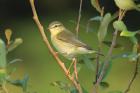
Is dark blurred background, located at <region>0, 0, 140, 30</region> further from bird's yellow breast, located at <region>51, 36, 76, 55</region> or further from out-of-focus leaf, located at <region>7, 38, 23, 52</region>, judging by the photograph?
out-of-focus leaf, located at <region>7, 38, 23, 52</region>

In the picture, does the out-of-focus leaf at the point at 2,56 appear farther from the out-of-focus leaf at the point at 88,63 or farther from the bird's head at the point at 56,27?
the bird's head at the point at 56,27

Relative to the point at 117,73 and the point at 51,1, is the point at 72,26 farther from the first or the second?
the point at 51,1

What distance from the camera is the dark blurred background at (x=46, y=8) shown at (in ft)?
23.9

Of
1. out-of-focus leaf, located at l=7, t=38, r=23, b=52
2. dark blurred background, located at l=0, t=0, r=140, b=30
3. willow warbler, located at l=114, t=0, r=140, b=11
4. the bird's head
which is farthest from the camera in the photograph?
dark blurred background, located at l=0, t=0, r=140, b=30

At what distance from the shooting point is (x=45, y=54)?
6.38m

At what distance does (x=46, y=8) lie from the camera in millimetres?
7859

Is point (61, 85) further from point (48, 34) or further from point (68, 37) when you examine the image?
point (48, 34)

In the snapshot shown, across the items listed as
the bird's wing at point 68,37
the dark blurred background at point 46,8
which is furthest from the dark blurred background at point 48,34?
the bird's wing at point 68,37

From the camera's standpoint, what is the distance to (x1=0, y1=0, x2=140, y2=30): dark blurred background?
728 centimetres

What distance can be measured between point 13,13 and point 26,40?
40.2 inches

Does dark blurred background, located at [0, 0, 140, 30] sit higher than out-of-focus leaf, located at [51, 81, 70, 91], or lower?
lower

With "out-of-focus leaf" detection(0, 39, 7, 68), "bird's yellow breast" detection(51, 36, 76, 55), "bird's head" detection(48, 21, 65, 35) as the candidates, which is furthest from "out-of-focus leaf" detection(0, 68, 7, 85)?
"bird's head" detection(48, 21, 65, 35)

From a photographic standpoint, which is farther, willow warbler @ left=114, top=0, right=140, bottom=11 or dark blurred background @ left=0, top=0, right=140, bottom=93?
dark blurred background @ left=0, top=0, right=140, bottom=93

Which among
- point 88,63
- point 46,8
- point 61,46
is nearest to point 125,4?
point 88,63
